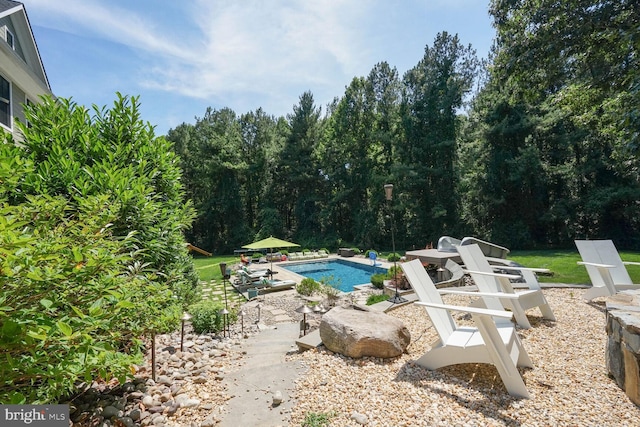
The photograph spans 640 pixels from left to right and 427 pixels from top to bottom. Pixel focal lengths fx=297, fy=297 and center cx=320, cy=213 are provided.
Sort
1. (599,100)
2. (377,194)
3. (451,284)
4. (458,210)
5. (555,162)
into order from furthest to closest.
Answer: (377,194) → (458,210) → (555,162) → (599,100) → (451,284)

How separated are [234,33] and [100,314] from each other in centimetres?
693

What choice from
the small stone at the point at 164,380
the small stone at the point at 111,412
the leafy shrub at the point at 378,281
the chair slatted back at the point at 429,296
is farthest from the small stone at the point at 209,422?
the leafy shrub at the point at 378,281

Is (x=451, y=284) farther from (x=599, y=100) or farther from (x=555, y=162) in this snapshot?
(x=555, y=162)

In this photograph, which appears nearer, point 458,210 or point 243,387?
point 243,387

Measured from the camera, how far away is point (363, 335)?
3629 mm

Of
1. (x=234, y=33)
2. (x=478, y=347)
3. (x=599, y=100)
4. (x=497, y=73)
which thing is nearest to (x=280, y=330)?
(x=478, y=347)

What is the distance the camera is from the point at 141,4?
559cm

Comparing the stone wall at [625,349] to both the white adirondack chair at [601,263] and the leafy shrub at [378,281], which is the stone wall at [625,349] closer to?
the white adirondack chair at [601,263]

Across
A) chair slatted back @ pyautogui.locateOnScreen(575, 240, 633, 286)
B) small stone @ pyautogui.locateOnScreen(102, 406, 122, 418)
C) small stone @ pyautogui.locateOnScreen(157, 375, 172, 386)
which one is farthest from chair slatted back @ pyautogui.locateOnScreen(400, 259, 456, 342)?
chair slatted back @ pyautogui.locateOnScreen(575, 240, 633, 286)

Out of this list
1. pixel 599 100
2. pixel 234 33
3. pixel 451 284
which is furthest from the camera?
pixel 599 100

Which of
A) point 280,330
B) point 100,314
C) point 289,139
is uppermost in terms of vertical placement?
point 289,139
